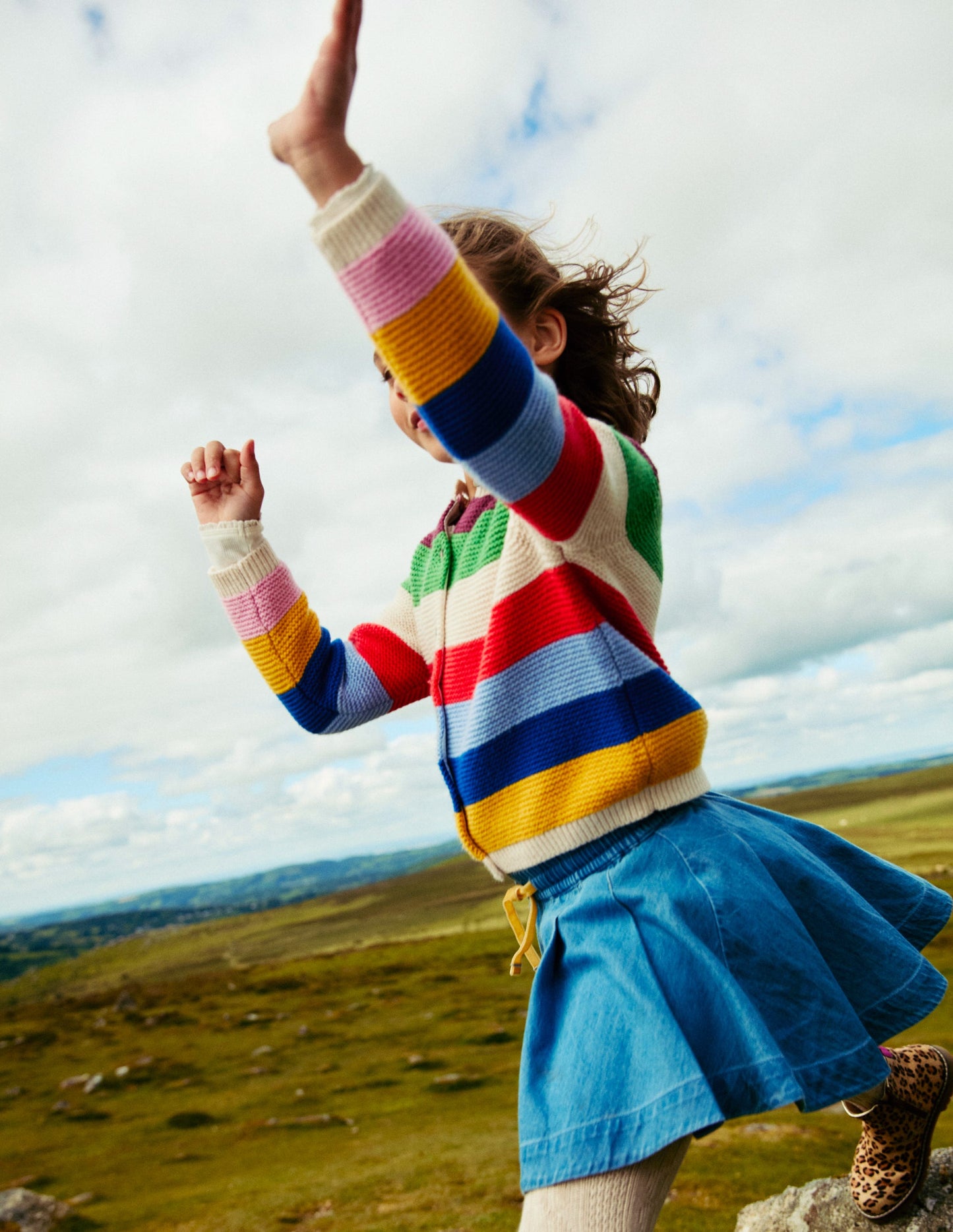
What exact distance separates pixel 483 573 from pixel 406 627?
2.28 feet

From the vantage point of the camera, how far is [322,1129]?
39.9 feet

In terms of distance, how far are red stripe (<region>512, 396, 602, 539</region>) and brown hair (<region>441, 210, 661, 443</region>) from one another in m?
0.76

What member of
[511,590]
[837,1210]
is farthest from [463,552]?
[837,1210]

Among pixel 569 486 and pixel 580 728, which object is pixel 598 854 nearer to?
pixel 580 728

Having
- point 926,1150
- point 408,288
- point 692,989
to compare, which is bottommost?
point 926,1150

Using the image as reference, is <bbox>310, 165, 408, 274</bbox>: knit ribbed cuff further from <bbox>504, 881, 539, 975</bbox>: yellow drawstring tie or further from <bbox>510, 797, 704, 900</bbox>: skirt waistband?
<bbox>504, 881, 539, 975</bbox>: yellow drawstring tie

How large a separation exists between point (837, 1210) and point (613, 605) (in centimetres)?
290

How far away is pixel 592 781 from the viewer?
2.08m

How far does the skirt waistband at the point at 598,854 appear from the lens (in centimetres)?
211

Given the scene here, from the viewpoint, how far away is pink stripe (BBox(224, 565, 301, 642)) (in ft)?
9.05

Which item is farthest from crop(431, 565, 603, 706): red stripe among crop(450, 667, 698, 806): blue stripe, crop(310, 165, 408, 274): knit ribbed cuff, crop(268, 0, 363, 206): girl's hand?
crop(268, 0, 363, 206): girl's hand

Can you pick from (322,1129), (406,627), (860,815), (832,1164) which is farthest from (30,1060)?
(860,815)

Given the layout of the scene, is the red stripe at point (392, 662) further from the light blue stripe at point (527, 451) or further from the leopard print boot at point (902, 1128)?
the leopard print boot at point (902, 1128)

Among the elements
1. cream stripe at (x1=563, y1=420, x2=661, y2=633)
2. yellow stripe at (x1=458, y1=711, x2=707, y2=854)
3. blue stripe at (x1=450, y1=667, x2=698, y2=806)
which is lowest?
yellow stripe at (x1=458, y1=711, x2=707, y2=854)
